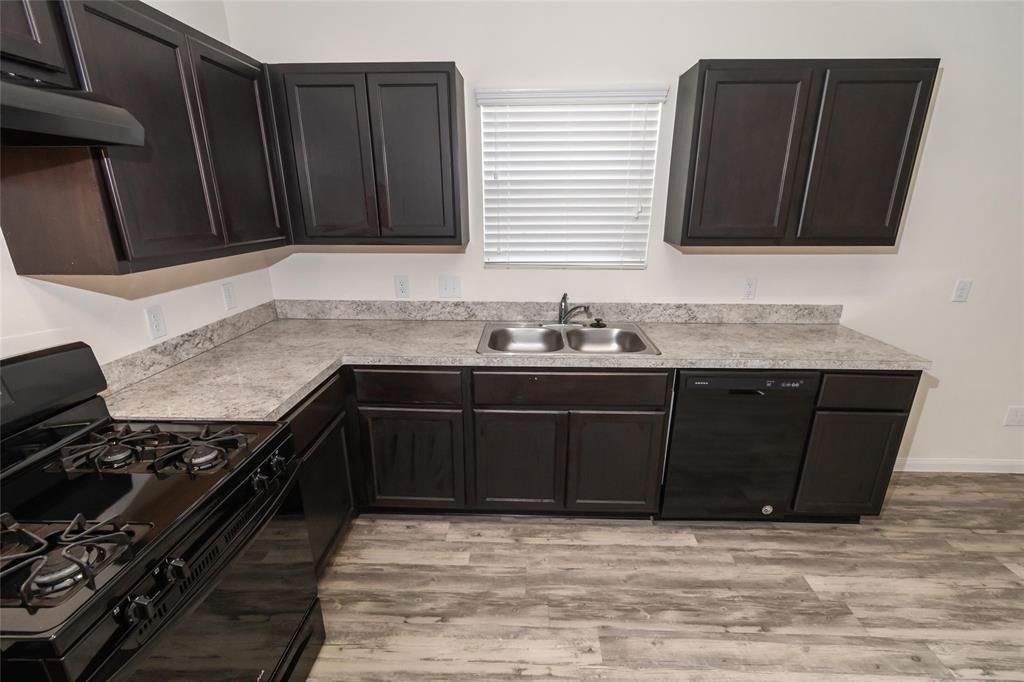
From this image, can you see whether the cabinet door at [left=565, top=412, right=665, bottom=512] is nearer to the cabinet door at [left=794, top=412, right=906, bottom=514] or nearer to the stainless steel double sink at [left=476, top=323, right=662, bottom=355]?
the stainless steel double sink at [left=476, top=323, right=662, bottom=355]

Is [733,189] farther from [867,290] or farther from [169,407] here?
[169,407]

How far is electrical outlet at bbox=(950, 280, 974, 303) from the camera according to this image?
2.40m

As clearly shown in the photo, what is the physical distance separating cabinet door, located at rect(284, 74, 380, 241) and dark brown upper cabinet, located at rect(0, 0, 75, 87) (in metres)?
0.91

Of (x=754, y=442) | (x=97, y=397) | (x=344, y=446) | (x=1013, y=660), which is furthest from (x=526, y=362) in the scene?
(x=1013, y=660)

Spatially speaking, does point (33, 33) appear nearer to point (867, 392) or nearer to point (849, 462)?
point (867, 392)

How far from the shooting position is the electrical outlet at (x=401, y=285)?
2541 millimetres

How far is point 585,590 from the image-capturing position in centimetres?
191

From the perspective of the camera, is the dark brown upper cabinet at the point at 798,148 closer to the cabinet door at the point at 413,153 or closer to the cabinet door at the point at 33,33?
the cabinet door at the point at 413,153

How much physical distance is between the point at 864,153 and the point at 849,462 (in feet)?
4.63

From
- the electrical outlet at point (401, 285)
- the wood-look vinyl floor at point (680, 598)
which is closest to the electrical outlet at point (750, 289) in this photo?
the wood-look vinyl floor at point (680, 598)

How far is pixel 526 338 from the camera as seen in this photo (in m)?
2.46

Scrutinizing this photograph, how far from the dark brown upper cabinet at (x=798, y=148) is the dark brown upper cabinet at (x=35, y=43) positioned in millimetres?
2136

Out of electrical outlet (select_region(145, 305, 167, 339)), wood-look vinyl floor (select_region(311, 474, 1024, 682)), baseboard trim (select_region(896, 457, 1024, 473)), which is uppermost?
electrical outlet (select_region(145, 305, 167, 339))

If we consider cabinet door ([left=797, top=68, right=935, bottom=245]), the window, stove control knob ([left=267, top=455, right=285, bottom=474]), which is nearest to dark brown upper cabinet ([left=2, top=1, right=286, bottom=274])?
stove control knob ([left=267, top=455, right=285, bottom=474])
